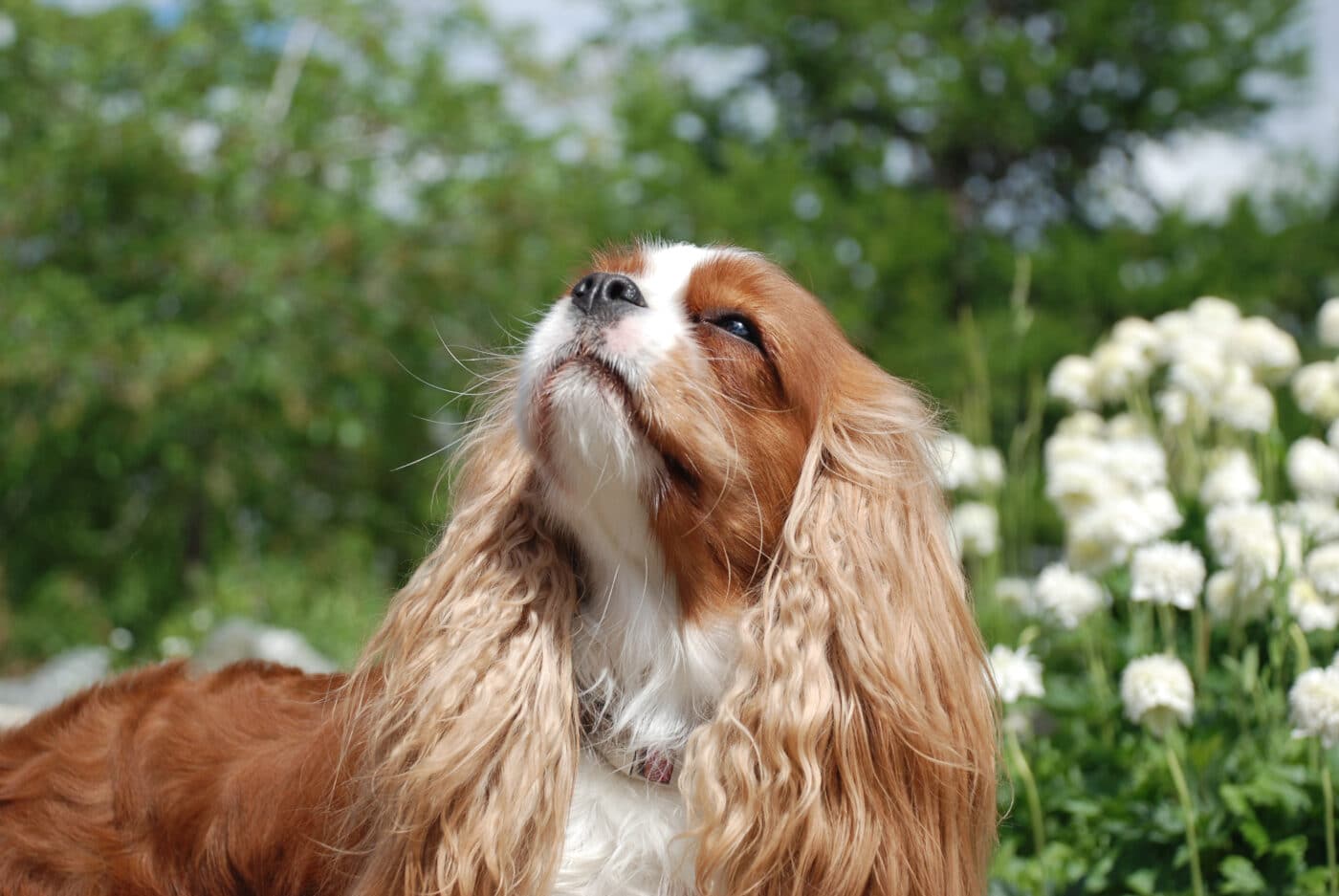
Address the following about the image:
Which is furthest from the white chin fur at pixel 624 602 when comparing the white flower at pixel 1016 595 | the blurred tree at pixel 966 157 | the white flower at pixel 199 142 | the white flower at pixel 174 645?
the blurred tree at pixel 966 157

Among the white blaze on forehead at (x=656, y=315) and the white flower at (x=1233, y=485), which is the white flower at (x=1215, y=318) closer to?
the white flower at (x=1233, y=485)

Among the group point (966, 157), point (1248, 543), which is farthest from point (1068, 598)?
point (966, 157)

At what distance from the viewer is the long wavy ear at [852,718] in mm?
2008

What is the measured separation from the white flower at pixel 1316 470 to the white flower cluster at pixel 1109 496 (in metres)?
0.29

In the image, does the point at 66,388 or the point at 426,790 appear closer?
the point at 426,790

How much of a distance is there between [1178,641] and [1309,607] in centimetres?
71

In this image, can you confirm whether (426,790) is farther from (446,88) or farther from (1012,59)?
(1012,59)

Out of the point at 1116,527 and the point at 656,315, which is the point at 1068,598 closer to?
the point at 1116,527

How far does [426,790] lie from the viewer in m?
2.04

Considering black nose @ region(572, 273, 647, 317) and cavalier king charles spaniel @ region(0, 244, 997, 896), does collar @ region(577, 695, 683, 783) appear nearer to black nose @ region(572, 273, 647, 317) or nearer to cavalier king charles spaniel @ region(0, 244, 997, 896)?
cavalier king charles spaniel @ region(0, 244, 997, 896)

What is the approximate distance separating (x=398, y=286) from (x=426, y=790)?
5779 millimetres

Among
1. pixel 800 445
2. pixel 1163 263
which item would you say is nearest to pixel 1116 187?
pixel 1163 263

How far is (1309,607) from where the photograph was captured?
2.81 m

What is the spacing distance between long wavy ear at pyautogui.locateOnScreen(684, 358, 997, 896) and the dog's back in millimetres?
667
